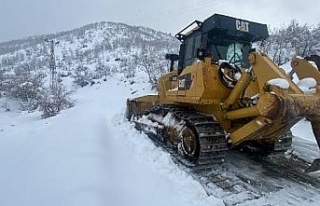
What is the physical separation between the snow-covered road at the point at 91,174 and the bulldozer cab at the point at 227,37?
84.2 inches

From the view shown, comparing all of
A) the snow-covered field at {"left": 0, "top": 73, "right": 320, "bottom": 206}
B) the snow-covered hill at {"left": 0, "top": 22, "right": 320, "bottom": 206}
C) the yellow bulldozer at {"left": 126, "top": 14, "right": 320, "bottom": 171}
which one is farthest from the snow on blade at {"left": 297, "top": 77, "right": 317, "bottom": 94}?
the snow-covered field at {"left": 0, "top": 73, "right": 320, "bottom": 206}

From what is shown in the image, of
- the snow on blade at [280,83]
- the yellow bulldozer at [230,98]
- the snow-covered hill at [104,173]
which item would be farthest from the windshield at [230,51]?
the snow-covered hill at [104,173]

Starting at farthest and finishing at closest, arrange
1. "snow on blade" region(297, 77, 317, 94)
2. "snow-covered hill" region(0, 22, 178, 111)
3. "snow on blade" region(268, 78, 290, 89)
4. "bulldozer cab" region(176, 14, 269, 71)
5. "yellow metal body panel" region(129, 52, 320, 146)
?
1. "snow-covered hill" region(0, 22, 178, 111)
2. "bulldozer cab" region(176, 14, 269, 71)
3. "snow on blade" region(297, 77, 317, 94)
4. "snow on blade" region(268, 78, 290, 89)
5. "yellow metal body panel" region(129, 52, 320, 146)

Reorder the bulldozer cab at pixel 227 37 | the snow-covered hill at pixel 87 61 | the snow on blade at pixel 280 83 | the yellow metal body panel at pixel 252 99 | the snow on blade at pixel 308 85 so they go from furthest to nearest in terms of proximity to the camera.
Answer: the snow-covered hill at pixel 87 61 → the bulldozer cab at pixel 227 37 → the snow on blade at pixel 308 85 → the snow on blade at pixel 280 83 → the yellow metal body panel at pixel 252 99

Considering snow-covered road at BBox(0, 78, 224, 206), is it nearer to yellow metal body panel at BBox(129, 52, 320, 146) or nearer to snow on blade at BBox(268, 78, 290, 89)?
yellow metal body panel at BBox(129, 52, 320, 146)

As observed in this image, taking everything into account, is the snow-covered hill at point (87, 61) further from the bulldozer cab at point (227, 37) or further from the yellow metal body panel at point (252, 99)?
the yellow metal body panel at point (252, 99)

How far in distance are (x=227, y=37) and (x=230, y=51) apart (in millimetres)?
266

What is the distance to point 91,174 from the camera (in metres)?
5.04

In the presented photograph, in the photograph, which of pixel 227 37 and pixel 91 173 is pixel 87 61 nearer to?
pixel 227 37

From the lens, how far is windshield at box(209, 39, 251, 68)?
643cm

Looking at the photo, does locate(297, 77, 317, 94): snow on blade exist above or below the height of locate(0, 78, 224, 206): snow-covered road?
above

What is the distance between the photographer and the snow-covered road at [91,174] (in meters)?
4.41

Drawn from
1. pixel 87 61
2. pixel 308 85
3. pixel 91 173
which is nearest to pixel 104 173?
pixel 91 173

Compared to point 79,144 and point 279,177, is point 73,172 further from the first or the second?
point 279,177
